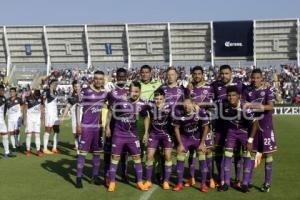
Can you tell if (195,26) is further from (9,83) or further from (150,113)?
(150,113)

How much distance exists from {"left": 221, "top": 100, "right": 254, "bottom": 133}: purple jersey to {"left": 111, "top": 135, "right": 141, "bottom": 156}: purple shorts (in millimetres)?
1865

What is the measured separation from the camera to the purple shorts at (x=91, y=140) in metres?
9.74

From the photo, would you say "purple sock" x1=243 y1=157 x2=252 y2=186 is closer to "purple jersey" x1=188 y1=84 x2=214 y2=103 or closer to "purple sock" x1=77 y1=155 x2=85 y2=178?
"purple jersey" x1=188 y1=84 x2=214 y2=103

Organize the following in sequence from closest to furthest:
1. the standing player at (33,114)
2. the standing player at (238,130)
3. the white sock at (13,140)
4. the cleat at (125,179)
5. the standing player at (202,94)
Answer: the standing player at (238,130)
the standing player at (202,94)
the cleat at (125,179)
the standing player at (33,114)
the white sock at (13,140)

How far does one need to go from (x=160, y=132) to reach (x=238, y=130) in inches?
60.3

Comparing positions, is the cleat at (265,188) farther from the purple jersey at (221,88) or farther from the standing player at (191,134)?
the purple jersey at (221,88)

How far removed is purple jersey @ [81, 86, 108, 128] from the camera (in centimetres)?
973

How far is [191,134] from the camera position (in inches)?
366

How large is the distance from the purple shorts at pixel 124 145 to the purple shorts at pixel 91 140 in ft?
2.18

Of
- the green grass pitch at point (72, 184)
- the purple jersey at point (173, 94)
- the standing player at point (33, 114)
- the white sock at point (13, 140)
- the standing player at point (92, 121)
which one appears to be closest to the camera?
the green grass pitch at point (72, 184)

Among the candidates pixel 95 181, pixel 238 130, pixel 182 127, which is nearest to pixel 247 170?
pixel 238 130

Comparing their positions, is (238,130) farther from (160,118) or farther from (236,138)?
(160,118)

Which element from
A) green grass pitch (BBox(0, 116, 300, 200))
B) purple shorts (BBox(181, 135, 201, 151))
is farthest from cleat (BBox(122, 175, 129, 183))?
A: purple shorts (BBox(181, 135, 201, 151))

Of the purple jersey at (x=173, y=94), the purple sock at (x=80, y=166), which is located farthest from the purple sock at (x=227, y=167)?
the purple sock at (x=80, y=166)
